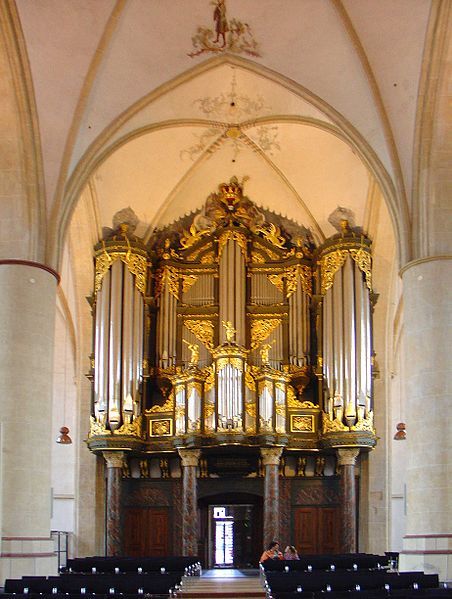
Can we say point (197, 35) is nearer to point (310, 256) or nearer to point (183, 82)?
point (183, 82)

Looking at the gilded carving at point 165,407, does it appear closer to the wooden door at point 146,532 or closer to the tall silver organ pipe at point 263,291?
the wooden door at point 146,532

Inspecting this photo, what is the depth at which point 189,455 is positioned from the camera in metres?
22.4

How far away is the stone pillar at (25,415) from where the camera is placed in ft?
54.6

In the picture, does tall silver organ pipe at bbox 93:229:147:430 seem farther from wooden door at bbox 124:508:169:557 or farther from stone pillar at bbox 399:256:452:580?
stone pillar at bbox 399:256:452:580

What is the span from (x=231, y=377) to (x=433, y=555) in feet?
23.2

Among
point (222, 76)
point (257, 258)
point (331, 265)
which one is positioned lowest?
point (331, 265)

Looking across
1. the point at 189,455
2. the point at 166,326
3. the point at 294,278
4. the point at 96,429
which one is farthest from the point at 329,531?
the point at 166,326

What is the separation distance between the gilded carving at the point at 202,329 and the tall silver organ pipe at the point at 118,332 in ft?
3.87

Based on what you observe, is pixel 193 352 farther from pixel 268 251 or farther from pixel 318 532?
pixel 318 532

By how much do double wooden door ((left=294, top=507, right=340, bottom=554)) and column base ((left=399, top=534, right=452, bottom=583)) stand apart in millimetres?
6253

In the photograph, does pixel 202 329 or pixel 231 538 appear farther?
pixel 231 538

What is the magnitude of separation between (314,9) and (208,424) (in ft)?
29.7

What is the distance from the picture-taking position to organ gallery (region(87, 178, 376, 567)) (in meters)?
22.3

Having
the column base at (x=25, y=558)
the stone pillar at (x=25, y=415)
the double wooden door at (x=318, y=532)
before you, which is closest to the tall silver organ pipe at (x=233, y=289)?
the double wooden door at (x=318, y=532)
